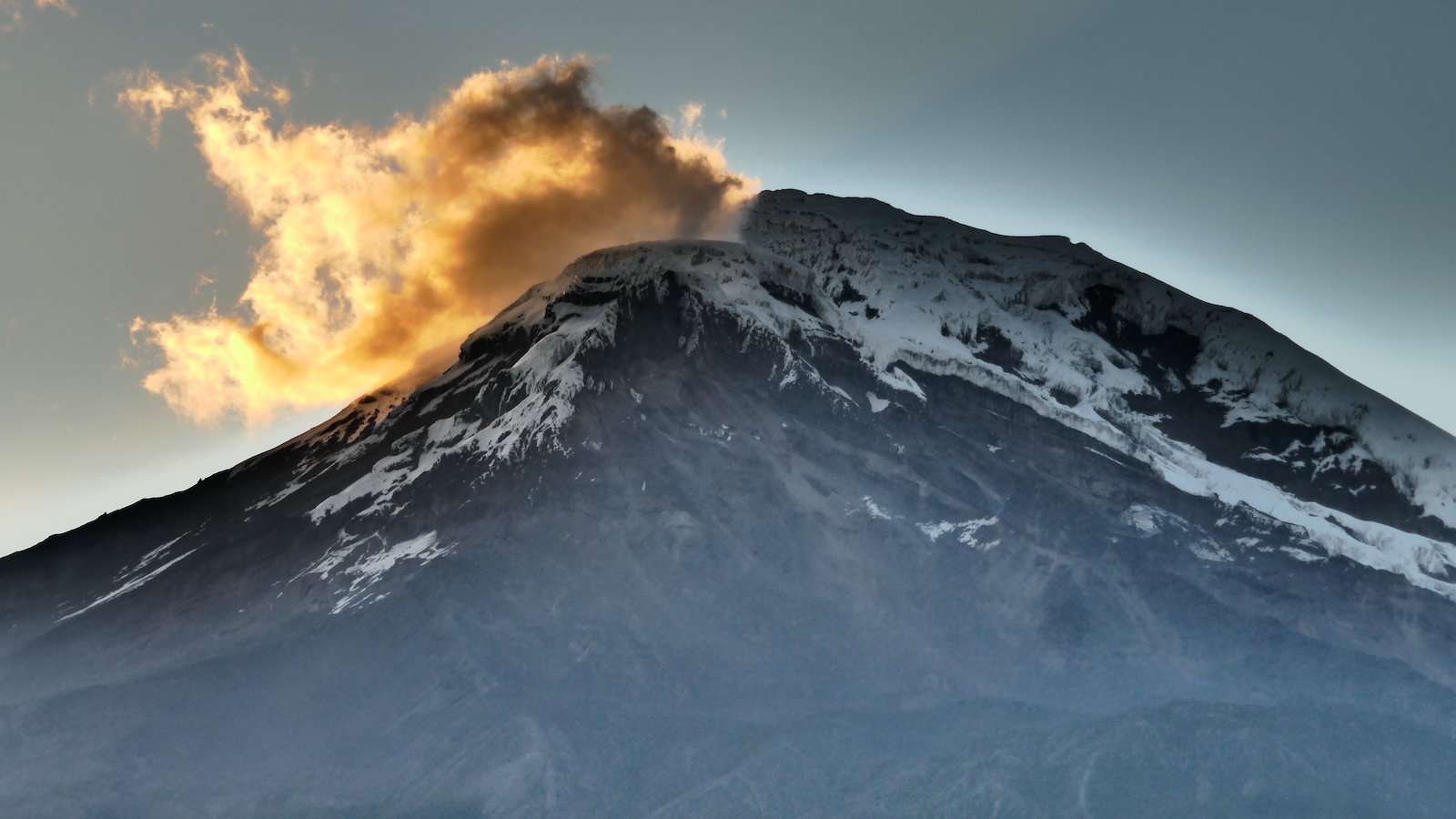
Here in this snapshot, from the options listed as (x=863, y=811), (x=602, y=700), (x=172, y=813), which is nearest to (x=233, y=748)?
(x=172, y=813)

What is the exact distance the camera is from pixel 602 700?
194125mm

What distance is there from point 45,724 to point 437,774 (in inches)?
1796

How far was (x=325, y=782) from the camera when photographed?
185 m

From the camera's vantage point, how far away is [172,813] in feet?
596

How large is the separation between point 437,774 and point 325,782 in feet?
39.1

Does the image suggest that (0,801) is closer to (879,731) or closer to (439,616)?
(439,616)

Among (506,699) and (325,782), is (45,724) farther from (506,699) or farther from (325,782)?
(506,699)

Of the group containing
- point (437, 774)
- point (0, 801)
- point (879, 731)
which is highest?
point (879, 731)

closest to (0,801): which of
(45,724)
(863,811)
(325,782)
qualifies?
(45,724)

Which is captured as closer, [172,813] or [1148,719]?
[172,813]

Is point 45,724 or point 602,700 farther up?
point 602,700

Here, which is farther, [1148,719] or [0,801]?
[1148,719]

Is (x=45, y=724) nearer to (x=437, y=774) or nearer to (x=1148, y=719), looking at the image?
(x=437, y=774)

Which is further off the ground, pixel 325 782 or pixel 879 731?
pixel 879 731
